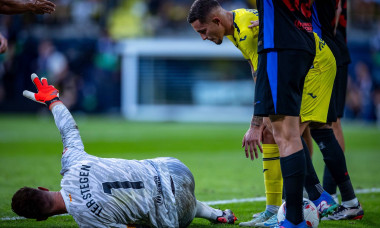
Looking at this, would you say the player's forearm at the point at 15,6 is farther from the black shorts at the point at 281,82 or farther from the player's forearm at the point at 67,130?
the black shorts at the point at 281,82

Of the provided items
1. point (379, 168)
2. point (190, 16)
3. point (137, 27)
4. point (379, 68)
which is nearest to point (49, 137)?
point (379, 168)

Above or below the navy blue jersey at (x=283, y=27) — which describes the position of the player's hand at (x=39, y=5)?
above

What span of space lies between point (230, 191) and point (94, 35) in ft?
64.0

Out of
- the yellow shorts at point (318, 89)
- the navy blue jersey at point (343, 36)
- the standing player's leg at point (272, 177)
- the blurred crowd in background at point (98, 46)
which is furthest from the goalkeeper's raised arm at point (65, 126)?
the blurred crowd in background at point (98, 46)

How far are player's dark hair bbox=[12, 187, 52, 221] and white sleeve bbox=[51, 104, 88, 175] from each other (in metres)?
0.25

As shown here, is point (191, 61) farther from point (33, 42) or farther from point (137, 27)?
point (33, 42)

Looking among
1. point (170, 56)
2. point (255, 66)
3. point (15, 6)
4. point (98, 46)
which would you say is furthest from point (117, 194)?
point (170, 56)

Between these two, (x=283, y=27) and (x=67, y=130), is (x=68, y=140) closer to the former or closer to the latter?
(x=67, y=130)

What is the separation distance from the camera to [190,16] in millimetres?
5125

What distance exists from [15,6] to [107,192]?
2.22m

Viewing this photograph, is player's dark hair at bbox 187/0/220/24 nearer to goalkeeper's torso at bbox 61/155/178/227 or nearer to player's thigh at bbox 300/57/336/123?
player's thigh at bbox 300/57/336/123

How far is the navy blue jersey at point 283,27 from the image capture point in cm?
422

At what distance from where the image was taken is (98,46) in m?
25.1

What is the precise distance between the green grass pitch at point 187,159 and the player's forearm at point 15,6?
1.84 m
